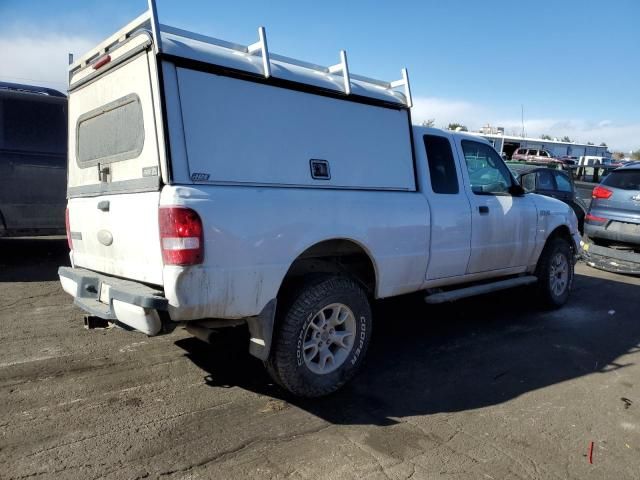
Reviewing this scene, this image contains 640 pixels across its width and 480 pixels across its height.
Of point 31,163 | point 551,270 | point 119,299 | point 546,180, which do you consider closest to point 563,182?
point 546,180

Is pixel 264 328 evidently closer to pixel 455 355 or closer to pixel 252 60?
pixel 252 60

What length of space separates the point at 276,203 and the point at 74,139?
2.17 meters

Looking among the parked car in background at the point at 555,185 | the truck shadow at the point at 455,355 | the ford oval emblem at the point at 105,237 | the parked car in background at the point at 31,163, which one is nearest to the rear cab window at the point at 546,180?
the parked car in background at the point at 555,185

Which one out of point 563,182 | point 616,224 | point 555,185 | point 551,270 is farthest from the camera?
point 563,182

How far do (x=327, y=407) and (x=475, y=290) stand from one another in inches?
88.7

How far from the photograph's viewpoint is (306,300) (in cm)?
356

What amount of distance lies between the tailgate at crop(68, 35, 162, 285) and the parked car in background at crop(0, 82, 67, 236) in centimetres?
340

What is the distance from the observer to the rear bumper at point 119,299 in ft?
10.1

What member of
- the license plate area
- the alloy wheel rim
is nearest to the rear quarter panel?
the alloy wheel rim

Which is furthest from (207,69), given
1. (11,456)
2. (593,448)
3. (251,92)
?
(593,448)

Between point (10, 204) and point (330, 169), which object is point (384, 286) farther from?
point (10, 204)

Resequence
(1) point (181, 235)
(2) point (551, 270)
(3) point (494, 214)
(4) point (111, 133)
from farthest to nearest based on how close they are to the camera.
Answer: (2) point (551, 270), (3) point (494, 214), (4) point (111, 133), (1) point (181, 235)

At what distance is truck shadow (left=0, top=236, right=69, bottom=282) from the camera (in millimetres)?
7012

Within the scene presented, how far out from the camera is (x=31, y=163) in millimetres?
7242
